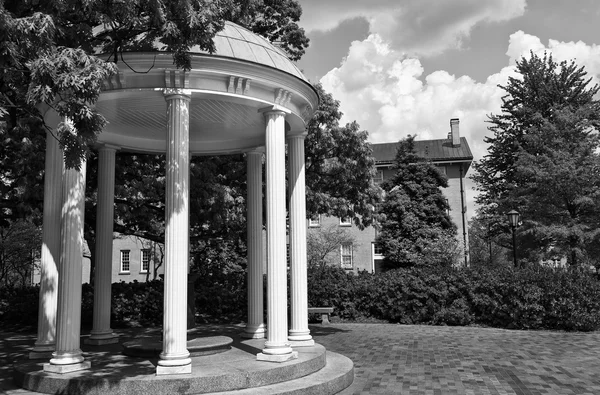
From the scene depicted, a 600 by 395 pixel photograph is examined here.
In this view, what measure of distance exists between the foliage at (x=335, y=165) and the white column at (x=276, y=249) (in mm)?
7115

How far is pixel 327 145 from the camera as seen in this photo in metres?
17.4

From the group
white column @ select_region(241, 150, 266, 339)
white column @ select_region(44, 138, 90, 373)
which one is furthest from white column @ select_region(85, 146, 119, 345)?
white column @ select_region(44, 138, 90, 373)

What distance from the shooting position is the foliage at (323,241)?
129 ft

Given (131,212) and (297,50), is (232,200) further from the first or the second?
(297,50)

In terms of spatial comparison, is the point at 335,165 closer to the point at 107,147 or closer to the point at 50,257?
the point at 107,147

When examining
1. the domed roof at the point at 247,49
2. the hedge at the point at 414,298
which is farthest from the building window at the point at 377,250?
the domed roof at the point at 247,49

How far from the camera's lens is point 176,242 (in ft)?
27.8

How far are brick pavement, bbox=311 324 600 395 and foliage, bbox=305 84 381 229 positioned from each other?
451 centimetres

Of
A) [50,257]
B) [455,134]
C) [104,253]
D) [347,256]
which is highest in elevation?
[455,134]

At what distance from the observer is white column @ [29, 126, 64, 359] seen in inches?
389

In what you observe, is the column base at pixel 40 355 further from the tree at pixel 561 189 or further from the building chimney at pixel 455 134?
the building chimney at pixel 455 134

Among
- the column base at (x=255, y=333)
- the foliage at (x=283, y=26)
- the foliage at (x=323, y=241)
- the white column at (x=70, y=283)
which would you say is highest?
the foliage at (x=283, y=26)

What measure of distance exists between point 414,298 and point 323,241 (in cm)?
2022

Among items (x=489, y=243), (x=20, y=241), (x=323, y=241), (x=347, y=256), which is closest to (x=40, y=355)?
(x=20, y=241)
